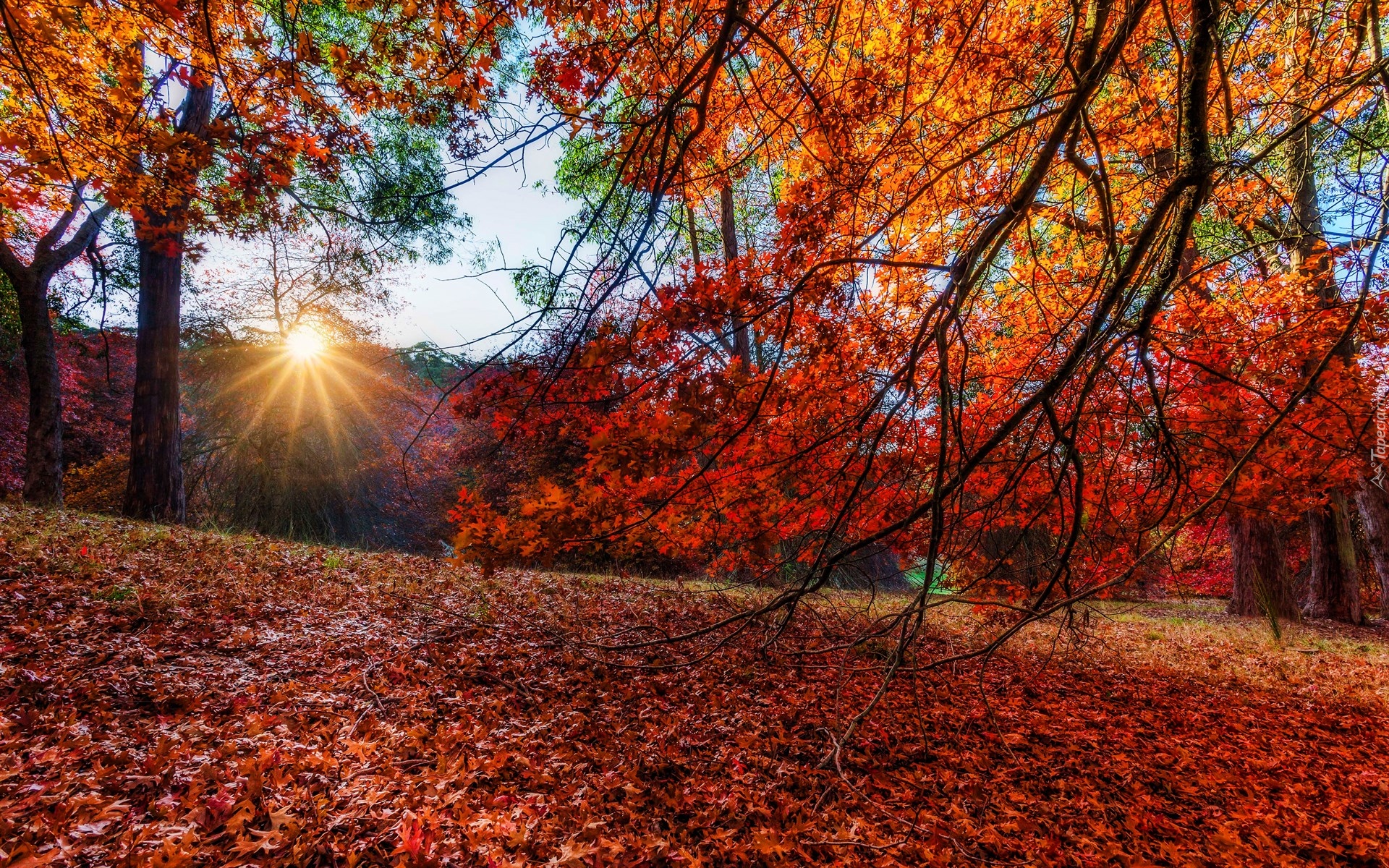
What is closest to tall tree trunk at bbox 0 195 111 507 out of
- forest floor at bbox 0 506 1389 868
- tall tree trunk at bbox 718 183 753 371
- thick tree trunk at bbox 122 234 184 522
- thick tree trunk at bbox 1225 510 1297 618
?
thick tree trunk at bbox 122 234 184 522

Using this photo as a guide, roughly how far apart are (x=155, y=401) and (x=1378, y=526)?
17733mm

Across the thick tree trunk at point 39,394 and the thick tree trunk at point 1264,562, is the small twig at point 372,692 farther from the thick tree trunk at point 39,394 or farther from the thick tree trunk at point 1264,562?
the thick tree trunk at point 1264,562

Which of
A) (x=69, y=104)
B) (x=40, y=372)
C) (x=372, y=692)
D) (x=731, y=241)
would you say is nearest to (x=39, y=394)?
(x=40, y=372)

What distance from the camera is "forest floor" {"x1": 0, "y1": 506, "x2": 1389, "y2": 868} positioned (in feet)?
6.17

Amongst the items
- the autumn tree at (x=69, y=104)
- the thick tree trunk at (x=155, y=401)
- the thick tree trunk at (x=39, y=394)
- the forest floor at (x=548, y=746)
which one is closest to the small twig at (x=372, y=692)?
the forest floor at (x=548, y=746)

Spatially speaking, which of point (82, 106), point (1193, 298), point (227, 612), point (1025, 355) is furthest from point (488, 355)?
point (1193, 298)

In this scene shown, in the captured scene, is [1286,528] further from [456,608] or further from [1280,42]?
[456,608]

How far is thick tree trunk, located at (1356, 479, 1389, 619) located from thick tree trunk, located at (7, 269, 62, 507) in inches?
694

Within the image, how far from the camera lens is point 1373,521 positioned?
857 cm

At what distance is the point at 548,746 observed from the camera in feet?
8.96

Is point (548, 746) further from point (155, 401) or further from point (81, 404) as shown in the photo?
point (81, 404)

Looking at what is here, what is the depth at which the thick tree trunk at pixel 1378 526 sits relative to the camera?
27.2 ft

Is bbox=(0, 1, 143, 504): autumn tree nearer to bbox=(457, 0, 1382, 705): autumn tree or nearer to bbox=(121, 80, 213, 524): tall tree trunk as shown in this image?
bbox=(121, 80, 213, 524): tall tree trunk

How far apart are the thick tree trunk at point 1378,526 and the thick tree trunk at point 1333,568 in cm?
28
